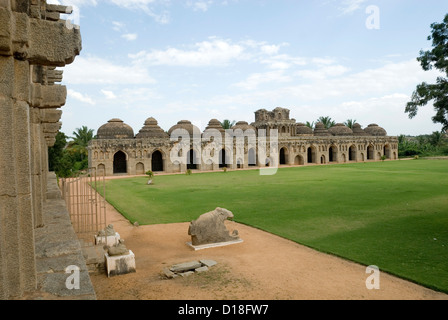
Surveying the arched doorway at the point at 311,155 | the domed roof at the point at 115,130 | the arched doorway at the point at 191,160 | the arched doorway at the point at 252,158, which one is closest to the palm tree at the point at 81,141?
the domed roof at the point at 115,130

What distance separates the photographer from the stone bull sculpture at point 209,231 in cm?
1041

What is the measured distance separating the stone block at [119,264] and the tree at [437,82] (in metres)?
9.91

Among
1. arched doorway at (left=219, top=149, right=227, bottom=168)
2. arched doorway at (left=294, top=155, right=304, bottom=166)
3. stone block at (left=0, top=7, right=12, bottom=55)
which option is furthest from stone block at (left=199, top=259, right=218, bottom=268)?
arched doorway at (left=294, top=155, right=304, bottom=166)

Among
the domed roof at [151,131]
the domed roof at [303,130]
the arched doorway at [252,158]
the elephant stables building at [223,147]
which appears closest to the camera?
the elephant stables building at [223,147]

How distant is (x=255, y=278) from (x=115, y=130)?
3375cm

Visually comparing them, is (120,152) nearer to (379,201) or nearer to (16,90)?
(379,201)

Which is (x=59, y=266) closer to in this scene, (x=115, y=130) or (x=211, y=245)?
(x=211, y=245)

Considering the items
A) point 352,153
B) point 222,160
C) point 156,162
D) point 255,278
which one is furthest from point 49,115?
point 352,153

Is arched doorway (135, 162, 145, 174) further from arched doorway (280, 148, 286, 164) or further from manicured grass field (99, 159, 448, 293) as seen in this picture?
arched doorway (280, 148, 286, 164)

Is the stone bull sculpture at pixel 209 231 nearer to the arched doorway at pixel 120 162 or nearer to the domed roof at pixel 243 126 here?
the arched doorway at pixel 120 162

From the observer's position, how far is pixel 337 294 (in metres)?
6.84

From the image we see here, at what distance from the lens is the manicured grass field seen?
880 cm

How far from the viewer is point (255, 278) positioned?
25.6ft
